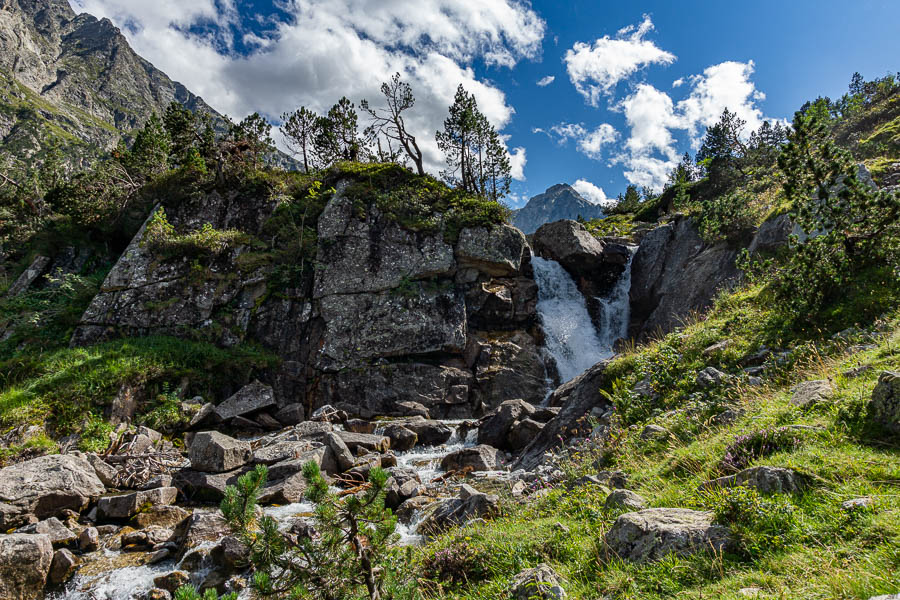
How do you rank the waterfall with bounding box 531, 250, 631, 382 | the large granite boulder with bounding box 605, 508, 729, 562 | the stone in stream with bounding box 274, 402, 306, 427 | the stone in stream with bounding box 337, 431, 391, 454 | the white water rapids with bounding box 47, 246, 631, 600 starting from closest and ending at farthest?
the large granite boulder with bounding box 605, 508, 729, 562, the white water rapids with bounding box 47, 246, 631, 600, the stone in stream with bounding box 337, 431, 391, 454, the stone in stream with bounding box 274, 402, 306, 427, the waterfall with bounding box 531, 250, 631, 382

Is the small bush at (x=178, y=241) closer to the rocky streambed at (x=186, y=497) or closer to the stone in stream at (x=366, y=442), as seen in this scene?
the rocky streambed at (x=186, y=497)

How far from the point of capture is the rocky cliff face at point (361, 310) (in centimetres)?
2161

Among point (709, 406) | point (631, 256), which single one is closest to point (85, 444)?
point (709, 406)

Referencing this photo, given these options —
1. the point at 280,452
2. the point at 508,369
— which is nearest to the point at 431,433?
the point at 280,452

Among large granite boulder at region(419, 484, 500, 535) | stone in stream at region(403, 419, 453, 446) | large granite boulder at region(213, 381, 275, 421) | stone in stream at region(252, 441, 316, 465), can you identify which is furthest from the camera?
large granite boulder at region(213, 381, 275, 421)

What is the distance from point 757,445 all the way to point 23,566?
1188 cm

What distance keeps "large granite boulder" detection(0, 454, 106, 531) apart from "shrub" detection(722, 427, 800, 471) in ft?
46.5

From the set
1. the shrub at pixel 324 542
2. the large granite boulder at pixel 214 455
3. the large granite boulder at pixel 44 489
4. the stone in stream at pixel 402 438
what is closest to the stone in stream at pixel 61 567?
the large granite boulder at pixel 44 489

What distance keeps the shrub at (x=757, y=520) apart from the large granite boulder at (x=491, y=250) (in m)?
22.5

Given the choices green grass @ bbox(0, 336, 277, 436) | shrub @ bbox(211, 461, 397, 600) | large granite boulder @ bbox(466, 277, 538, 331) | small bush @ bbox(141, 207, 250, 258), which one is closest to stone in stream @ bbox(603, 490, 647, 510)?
shrub @ bbox(211, 461, 397, 600)

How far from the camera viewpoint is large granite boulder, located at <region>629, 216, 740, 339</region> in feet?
62.5

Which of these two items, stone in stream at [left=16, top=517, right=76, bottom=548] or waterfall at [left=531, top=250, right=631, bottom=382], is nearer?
stone in stream at [left=16, top=517, right=76, bottom=548]

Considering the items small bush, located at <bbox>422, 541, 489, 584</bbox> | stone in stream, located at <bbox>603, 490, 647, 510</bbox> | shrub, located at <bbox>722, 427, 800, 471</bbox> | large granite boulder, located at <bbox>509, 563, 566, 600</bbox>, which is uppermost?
shrub, located at <bbox>722, 427, 800, 471</bbox>

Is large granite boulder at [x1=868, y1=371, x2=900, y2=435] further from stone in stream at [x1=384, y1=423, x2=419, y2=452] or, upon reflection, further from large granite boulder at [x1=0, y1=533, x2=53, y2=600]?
stone in stream at [x1=384, y1=423, x2=419, y2=452]
